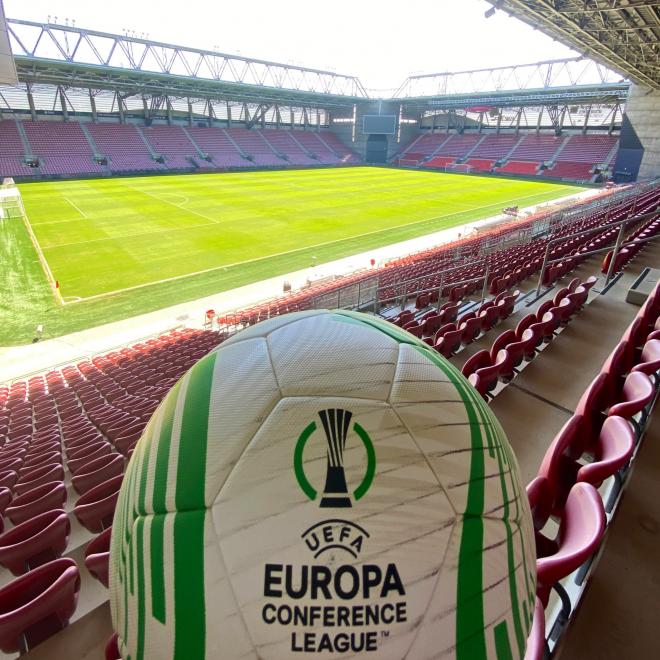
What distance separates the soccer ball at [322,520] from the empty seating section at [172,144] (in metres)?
50.3

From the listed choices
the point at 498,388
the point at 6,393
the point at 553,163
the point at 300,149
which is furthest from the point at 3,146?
the point at 553,163

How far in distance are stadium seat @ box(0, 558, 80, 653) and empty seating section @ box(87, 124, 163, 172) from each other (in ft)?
152

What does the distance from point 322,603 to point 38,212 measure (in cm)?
3202

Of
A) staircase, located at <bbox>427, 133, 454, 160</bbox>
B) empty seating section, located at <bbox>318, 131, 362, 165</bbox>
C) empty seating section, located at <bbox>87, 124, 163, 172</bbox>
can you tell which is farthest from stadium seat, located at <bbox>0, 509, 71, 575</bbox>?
staircase, located at <bbox>427, 133, 454, 160</bbox>

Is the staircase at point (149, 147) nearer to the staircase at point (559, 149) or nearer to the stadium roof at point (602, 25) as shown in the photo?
the stadium roof at point (602, 25)

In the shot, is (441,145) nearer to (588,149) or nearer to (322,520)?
(588,149)

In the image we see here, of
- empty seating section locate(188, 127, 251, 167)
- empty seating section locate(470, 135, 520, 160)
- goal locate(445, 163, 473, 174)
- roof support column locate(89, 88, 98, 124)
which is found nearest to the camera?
roof support column locate(89, 88, 98, 124)

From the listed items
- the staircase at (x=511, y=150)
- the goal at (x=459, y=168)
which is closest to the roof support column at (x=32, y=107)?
the goal at (x=459, y=168)

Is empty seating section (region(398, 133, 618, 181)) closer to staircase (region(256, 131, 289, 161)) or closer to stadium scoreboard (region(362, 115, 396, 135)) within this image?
stadium scoreboard (region(362, 115, 396, 135))

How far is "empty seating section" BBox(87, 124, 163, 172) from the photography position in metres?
43.3

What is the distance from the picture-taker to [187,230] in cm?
2409

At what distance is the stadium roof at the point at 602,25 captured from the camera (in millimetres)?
18987

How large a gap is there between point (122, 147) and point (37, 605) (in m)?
51.5

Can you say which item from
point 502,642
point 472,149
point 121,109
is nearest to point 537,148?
point 472,149
